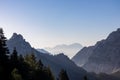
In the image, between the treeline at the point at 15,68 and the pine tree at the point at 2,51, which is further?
the pine tree at the point at 2,51

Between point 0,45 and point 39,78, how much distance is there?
55.9 feet

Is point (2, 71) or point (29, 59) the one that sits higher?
point (29, 59)

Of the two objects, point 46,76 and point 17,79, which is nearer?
point 17,79

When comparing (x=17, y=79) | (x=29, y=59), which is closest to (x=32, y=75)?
(x=29, y=59)

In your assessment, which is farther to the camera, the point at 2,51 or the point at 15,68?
the point at 2,51

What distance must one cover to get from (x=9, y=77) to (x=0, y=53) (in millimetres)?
6141

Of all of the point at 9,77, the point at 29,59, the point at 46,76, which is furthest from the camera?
the point at 29,59

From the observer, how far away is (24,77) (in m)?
75.6

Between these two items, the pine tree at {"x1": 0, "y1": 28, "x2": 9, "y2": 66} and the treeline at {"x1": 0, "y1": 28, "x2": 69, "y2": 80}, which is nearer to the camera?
the treeline at {"x1": 0, "y1": 28, "x2": 69, "y2": 80}

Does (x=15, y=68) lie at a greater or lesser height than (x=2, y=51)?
lesser

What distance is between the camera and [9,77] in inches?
2606

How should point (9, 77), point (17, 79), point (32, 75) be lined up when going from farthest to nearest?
point (32, 75), point (9, 77), point (17, 79)

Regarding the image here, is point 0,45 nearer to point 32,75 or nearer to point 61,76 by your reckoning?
point 32,75

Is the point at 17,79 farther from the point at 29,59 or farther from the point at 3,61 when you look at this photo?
the point at 29,59
